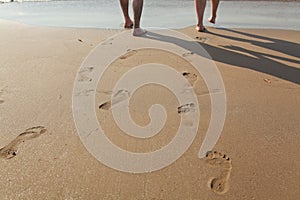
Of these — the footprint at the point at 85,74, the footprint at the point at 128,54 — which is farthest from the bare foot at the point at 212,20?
the footprint at the point at 85,74

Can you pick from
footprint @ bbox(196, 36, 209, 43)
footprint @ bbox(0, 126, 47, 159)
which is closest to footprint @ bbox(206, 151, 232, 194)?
footprint @ bbox(0, 126, 47, 159)

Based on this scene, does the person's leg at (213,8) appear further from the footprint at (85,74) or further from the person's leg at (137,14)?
the footprint at (85,74)

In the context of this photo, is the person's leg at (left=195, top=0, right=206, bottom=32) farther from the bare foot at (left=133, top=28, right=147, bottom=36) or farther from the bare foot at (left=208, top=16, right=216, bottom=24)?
the bare foot at (left=133, top=28, right=147, bottom=36)

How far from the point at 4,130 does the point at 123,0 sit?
9.21 feet

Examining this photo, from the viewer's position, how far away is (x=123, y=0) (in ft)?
13.9

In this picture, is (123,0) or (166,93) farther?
(123,0)

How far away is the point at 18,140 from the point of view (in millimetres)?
1868

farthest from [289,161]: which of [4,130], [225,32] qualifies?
[225,32]

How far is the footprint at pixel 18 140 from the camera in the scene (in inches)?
68.9

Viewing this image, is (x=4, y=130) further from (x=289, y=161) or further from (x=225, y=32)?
(x=225, y=32)

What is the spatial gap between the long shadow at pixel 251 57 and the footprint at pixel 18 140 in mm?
1851

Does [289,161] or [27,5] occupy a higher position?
[27,5]

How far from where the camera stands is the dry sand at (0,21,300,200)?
1.51 m

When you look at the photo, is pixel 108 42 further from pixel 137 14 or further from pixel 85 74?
pixel 85 74
